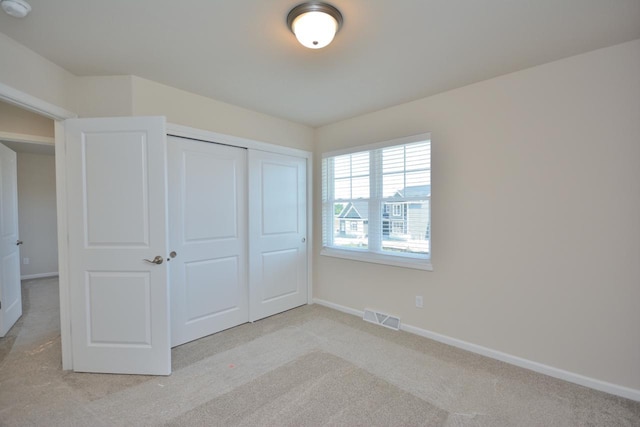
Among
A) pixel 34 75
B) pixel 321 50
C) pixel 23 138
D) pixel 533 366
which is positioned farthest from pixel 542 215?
pixel 23 138

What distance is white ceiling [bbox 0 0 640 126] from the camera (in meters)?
1.66

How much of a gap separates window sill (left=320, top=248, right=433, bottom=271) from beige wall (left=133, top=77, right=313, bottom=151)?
1.50 m

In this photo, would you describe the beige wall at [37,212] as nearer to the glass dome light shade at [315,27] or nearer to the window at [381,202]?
the window at [381,202]

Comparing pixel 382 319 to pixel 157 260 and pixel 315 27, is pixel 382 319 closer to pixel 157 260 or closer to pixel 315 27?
pixel 157 260

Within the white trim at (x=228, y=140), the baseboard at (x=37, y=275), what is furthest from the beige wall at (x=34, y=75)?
the baseboard at (x=37, y=275)

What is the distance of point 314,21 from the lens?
1.65 meters

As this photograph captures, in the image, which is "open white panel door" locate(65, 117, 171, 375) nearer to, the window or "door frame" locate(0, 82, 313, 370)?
"door frame" locate(0, 82, 313, 370)

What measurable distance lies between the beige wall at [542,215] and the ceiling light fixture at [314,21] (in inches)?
64.6

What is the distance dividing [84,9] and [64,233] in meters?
1.66

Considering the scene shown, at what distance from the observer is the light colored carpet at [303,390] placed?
1.86 m

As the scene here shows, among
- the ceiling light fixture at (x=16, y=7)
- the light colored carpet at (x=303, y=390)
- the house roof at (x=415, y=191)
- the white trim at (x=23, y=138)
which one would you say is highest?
the ceiling light fixture at (x=16, y=7)

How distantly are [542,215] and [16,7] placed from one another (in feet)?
12.4

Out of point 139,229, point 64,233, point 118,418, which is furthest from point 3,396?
point 139,229

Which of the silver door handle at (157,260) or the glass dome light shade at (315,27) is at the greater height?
the glass dome light shade at (315,27)
